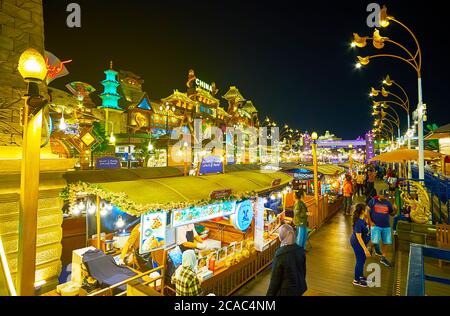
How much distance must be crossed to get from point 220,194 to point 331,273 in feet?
13.8

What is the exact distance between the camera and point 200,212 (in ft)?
24.0

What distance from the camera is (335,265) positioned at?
7.90 metres

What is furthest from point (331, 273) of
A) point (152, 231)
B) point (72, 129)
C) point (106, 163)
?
point (72, 129)

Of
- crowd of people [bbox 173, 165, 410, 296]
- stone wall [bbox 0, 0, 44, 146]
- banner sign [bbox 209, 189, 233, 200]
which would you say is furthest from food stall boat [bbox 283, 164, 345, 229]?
stone wall [bbox 0, 0, 44, 146]

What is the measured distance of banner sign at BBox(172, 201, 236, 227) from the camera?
6730 mm

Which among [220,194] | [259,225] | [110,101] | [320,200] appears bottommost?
[259,225]

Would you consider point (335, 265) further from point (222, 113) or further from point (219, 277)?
point (222, 113)

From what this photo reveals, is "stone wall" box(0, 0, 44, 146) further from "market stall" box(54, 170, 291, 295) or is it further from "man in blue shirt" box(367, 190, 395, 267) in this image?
"man in blue shirt" box(367, 190, 395, 267)

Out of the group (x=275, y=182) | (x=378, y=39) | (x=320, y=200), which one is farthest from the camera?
(x=320, y=200)

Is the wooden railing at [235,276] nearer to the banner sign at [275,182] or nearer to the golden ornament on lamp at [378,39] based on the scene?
the banner sign at [275,182]

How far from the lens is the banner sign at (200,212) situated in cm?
673

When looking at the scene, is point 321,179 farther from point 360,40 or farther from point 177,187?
point 177,187

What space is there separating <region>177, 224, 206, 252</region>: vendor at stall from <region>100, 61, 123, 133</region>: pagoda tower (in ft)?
88.0

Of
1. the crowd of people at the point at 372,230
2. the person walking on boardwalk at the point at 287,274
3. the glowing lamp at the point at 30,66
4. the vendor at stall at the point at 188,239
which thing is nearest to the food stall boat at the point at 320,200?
the crowd of people at the point at 372,230
